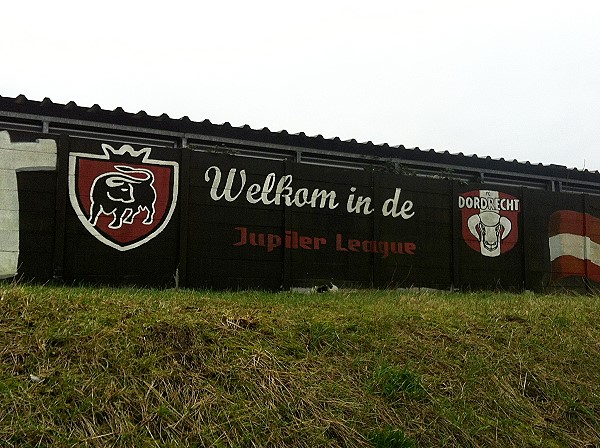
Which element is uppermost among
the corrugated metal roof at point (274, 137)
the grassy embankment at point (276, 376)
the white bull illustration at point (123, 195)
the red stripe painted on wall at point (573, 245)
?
the corrugated metal roof at point (274, 137)

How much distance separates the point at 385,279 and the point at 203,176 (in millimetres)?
3341

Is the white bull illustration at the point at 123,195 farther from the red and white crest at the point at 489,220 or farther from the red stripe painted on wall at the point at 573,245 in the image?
the red stripe painted on wall at the point at 573,245

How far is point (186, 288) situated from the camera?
8.34 metres

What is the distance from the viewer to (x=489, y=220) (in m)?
10.8

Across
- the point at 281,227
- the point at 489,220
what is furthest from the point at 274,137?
the point at 489,220

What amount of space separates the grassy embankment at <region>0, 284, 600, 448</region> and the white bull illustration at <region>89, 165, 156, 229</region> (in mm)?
1863

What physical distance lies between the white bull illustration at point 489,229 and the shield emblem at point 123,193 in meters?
5.31

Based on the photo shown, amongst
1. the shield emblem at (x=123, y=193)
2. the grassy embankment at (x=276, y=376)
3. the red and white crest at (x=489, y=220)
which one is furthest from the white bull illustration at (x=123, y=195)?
the red and white crest at (x=489, y=220)

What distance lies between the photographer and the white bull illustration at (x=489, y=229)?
10648 millimetres

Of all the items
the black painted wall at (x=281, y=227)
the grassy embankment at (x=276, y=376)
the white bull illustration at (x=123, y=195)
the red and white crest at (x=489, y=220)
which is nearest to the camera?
the grassy embankment at (x=276, y=376)

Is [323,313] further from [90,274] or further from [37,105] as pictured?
[37,105]

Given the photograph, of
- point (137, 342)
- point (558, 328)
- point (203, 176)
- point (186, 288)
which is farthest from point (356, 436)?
point (203, 176)

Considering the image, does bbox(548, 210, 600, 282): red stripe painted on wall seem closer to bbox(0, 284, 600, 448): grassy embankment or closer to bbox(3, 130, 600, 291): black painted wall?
bbox(3, 130, 600, 291): black painted wall

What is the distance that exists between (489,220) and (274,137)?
16.0ft
